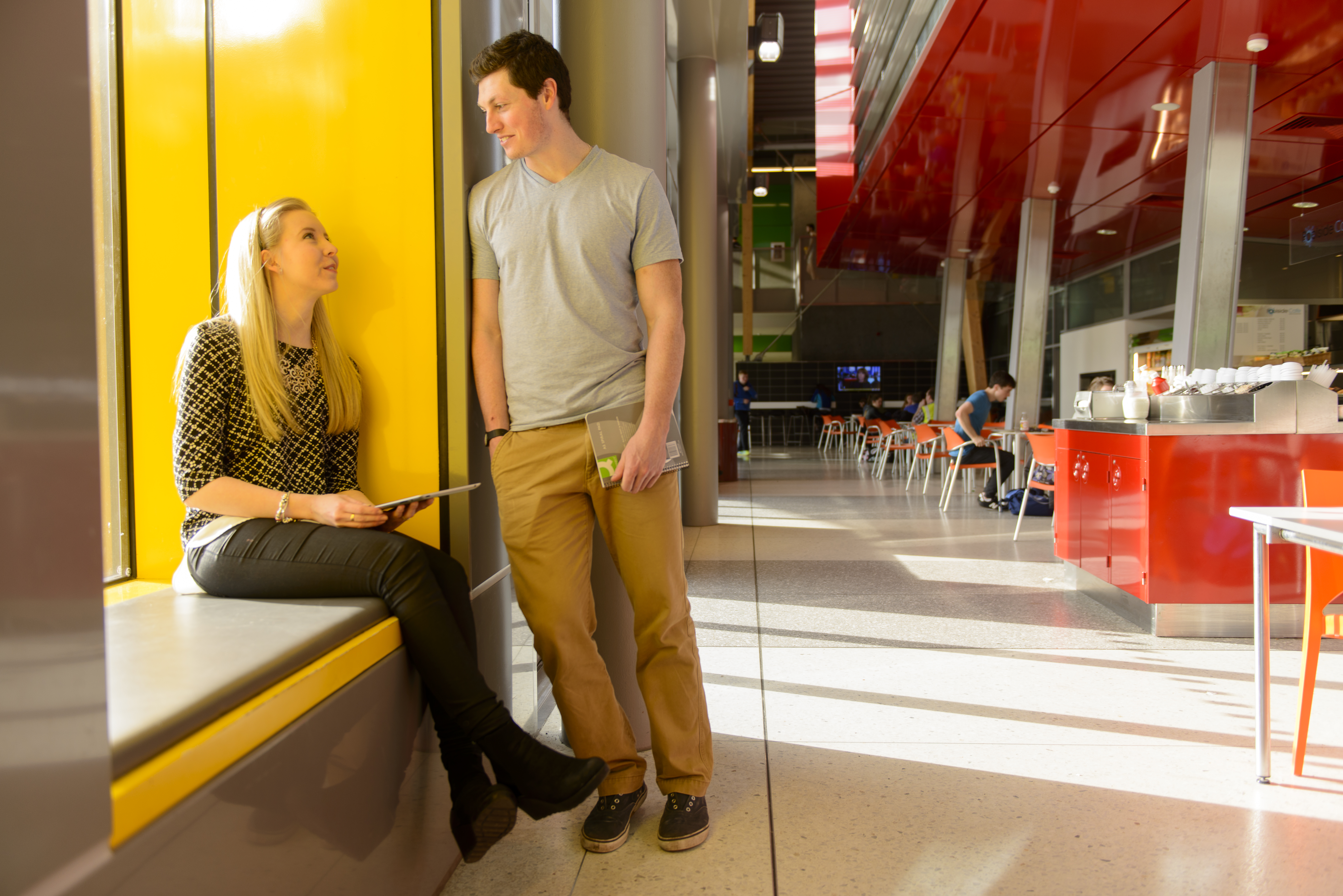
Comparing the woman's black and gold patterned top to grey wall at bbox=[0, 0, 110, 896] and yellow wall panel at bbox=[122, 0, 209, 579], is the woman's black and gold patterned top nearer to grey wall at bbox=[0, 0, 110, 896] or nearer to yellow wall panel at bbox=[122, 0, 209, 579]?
yellow wall panel at bbox=[122, 0, 209, 579]

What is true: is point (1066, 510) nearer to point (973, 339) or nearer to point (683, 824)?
point (683, 824)

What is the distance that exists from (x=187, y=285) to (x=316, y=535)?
810mm

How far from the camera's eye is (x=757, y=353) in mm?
23000

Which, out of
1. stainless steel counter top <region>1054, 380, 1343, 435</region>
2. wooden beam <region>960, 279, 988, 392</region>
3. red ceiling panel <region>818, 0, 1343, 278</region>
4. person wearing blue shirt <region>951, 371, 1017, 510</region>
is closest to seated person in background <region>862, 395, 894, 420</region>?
wooden beam <region>960, 279, 988, 392</region>

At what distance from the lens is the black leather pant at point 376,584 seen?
1597 millimetres

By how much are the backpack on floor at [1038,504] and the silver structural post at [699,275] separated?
265cm

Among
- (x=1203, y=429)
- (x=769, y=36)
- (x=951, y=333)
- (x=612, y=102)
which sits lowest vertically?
(x=1203, y=429)

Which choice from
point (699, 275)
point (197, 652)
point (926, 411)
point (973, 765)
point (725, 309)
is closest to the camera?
point (197, 652)

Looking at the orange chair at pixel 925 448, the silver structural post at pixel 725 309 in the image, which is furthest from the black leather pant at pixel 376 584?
the silver structural post at pixel 725 309

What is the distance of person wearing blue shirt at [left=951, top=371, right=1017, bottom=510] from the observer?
8086mm

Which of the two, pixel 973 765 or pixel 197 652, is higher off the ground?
pixel 197 652

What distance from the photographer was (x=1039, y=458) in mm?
5957

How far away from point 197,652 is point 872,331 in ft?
72.1

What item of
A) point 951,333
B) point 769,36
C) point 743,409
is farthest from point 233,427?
point 951,333
